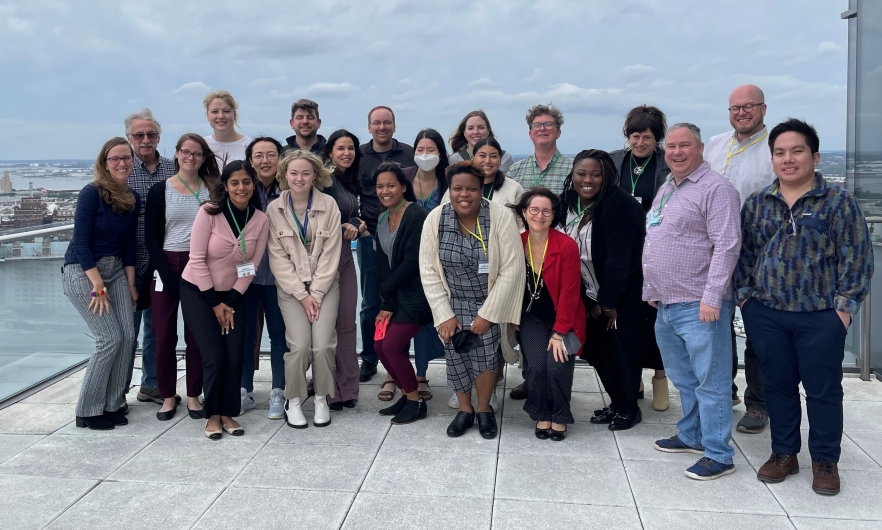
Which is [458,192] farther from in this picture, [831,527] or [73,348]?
[73,348]

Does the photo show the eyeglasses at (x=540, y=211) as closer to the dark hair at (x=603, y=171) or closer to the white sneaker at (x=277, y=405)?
the dark hair at (x=603, y=171)

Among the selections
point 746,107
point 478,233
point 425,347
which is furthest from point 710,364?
point 425,347

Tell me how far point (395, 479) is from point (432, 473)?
198 mm

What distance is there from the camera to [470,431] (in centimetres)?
424

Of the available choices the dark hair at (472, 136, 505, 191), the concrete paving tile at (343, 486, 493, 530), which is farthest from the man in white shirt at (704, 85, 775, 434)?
the concrete paving tile at (343, 486, 493, 530)

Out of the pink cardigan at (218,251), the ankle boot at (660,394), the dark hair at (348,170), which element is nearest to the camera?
the pink cardigan at (218,251)

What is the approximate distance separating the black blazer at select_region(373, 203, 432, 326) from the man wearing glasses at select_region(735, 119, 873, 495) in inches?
71.9

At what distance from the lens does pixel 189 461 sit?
3.78m

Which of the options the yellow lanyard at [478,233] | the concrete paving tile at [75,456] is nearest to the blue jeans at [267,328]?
the concrete paving tile at [75,456]

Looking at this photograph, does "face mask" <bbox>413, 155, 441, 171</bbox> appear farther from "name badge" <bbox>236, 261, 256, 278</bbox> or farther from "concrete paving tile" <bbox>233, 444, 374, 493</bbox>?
"concrete paving tile" <bbox>233, 444, 374, 493</bbox>

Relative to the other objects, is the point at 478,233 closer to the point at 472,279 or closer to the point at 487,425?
the point at 472,279

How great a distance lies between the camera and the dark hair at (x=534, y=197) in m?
3.96

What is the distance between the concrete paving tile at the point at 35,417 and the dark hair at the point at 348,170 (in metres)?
2.32

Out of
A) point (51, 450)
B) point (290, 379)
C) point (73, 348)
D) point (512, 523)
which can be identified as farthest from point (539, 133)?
point (73, 348)
